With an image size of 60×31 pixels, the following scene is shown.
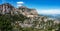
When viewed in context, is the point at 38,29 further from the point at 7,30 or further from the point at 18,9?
the point at 18,9

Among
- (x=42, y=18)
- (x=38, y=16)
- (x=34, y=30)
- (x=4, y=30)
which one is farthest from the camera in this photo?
(x=38, y=16)

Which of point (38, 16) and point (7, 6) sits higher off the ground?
point (7, 6)

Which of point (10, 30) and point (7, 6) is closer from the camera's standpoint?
point (10, 30)

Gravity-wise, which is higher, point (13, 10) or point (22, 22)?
point (13, 10)

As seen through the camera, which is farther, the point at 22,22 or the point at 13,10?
the point at 13,10

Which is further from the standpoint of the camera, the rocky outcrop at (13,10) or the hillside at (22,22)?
the rocky outcrop at (13,10)

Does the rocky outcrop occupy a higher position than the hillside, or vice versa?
the rocky outcrop

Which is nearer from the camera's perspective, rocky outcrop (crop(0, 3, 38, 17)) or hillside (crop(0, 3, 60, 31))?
hillside (crop(0, 3, 60, 31))

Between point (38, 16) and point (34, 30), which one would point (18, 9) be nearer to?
point (38, 16)

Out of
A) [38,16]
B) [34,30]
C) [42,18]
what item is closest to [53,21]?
[42,18]

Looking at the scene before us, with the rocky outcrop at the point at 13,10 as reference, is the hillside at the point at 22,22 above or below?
below

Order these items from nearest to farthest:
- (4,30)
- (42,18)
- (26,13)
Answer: (4,30) → (42,18) → (26,13)
